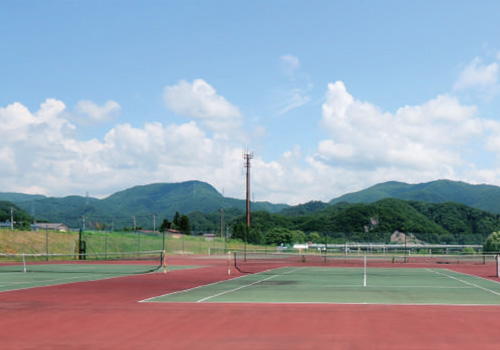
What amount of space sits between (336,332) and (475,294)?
11.6 meters

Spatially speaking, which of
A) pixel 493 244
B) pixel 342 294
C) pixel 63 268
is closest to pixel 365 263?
pixel 342 294

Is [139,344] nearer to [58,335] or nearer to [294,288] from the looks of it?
[58,335]

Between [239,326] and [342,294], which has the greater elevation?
[239,326]

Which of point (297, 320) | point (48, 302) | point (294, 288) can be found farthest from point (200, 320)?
point (294, 288)

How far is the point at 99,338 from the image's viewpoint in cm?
1246

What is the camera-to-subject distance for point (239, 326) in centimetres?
1396

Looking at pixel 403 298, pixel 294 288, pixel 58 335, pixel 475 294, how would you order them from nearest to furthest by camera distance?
pixel 58 335 < pixel 403 298 < pixel 475 294 < pixel 294 288

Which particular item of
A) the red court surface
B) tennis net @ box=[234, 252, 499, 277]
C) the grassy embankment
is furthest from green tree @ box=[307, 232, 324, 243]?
the red court surface

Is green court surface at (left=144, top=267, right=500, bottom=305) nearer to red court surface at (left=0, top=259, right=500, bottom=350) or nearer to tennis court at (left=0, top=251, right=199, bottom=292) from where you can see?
red court surface at (left=0, top=259, right=500, bottom=350)

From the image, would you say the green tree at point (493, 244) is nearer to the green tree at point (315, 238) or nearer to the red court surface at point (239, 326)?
the green tree at point (315, 238)

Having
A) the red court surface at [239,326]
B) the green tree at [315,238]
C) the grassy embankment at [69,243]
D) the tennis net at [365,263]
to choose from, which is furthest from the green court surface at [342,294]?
the green tree at [315,238]

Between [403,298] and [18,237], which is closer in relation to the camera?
[403,298]

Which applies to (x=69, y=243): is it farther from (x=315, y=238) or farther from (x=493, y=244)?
(x=315, y=238)

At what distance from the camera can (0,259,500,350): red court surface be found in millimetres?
11844
